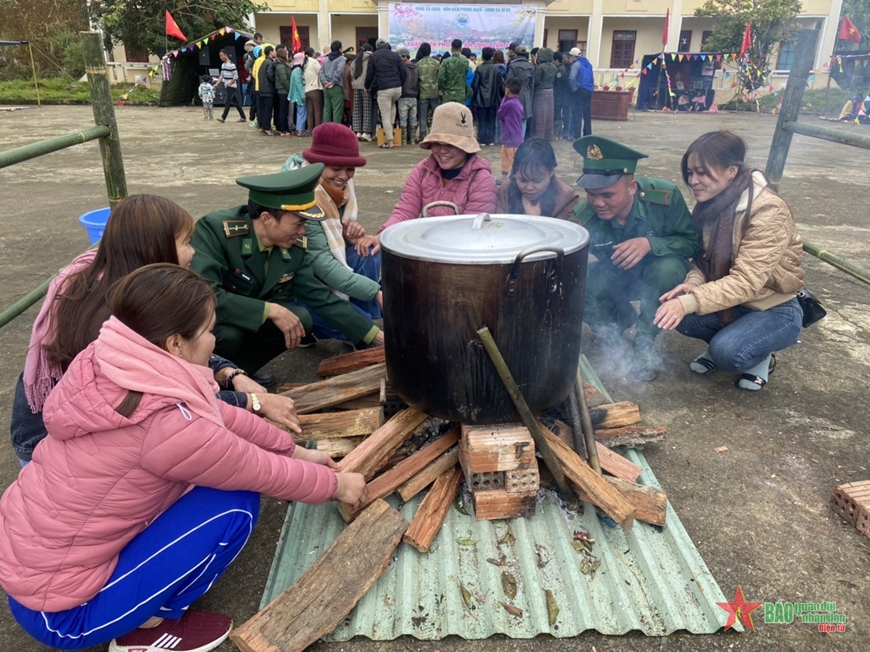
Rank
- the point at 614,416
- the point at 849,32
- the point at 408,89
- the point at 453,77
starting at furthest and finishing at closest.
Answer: the point at 849,32, the point at 453,77, the point at 408,89, the point at 614,416

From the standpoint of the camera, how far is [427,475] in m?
2.34

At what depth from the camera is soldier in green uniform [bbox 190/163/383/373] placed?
2.69 m

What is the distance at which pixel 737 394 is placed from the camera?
127 inches

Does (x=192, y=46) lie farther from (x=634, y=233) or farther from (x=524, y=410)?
(x=524, y=410)

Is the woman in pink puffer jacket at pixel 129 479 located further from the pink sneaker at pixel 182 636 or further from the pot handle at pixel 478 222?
the pot handle at pixel 478 222

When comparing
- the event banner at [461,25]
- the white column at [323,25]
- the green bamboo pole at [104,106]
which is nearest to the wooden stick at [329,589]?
the green bamboo pole at [104,106]

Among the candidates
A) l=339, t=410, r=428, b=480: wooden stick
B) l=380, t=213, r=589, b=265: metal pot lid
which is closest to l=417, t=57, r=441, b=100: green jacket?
l=380, t=213, r=589, b=265: metal pot lid

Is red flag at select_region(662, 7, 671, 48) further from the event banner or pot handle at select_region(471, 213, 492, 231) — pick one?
pot handle at select_region(471, 213, 492, 231)

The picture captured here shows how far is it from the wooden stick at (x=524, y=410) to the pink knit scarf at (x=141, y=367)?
896 mm

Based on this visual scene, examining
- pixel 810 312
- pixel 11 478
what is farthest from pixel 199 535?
pixel 810 312

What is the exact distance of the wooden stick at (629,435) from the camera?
8.61 feet

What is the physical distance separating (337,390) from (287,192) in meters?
0.93

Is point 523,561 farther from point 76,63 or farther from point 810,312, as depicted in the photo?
point 76,63

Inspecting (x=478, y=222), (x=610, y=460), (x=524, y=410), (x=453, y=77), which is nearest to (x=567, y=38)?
(x=453, y=77)
